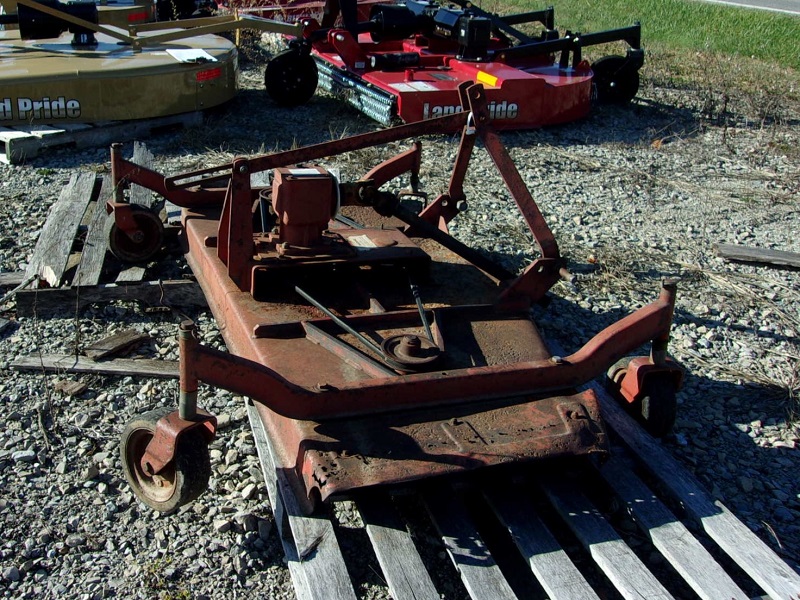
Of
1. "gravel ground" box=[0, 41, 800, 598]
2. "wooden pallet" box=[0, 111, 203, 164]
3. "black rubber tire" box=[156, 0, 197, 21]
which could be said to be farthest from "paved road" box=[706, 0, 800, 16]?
"wooden pallet" box=[0, 111, 203, 164]

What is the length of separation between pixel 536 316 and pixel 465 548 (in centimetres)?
213

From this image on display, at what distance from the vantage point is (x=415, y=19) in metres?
8.82

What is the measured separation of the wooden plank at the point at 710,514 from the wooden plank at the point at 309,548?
138cm

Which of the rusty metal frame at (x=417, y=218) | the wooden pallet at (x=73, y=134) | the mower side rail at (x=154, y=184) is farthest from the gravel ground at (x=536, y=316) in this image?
the rusty metal frame at (x=417, y=218)

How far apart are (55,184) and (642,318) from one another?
185 inches

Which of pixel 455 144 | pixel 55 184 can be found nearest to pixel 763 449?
pixel 455 144

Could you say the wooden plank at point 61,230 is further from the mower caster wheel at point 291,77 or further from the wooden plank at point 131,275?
the mower caster wheel at point 291,77

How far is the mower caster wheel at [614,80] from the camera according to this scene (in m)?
9.30

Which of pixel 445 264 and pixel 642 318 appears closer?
pixel 642 318

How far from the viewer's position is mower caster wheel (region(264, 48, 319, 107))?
8.62 m

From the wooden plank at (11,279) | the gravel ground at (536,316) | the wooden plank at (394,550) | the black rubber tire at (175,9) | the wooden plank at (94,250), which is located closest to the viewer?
the wooden plank at (394,550)

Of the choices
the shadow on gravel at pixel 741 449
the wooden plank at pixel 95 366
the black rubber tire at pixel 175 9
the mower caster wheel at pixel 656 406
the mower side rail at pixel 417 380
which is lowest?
the shadow on gravel at pixel 741 449

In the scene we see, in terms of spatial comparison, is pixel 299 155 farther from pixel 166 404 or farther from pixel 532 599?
pixel 532 599

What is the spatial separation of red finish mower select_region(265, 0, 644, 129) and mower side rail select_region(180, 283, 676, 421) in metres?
4.54
